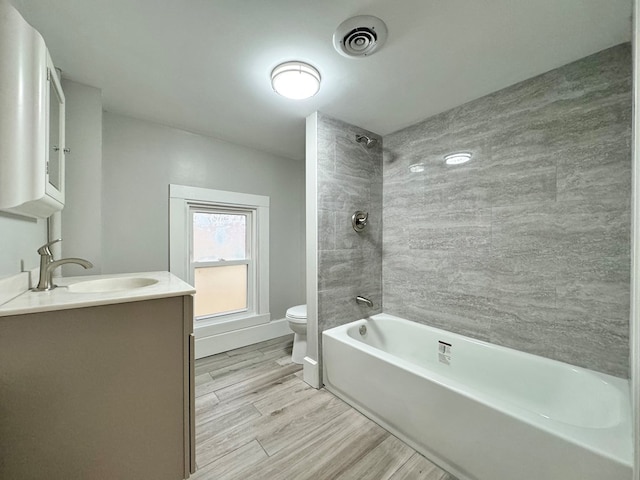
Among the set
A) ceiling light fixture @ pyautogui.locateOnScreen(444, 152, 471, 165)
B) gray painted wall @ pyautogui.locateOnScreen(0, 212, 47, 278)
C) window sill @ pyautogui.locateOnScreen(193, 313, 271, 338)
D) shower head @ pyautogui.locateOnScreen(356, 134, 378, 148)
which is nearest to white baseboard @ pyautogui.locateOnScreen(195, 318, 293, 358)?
window sill @ pyautogui.locateOnScreen(193, 313, 271, 338)

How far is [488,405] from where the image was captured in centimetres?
108

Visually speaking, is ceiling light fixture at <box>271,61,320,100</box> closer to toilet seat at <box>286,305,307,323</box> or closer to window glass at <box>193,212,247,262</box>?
window glass at <box>193,212,247,262</box>

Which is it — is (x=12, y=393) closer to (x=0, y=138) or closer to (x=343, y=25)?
(x=0, y=138)

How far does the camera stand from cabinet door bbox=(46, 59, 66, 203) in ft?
3.90

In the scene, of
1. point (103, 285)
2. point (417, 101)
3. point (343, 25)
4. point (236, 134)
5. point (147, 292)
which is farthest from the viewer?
point (236, 134)

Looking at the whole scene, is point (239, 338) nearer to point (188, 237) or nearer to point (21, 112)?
point (188, 237)

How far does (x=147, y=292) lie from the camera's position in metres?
1.04

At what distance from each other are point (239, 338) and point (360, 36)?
278 cm

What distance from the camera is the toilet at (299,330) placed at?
2.26 meters

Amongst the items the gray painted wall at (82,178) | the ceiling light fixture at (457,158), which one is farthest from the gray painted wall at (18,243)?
the ceiling light fixture at (457,158)

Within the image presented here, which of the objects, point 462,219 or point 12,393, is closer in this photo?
point 12,393

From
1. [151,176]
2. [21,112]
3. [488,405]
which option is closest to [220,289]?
[151,176]

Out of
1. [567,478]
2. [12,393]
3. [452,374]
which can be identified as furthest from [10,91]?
[452,374]

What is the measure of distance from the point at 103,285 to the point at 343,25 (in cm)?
201
